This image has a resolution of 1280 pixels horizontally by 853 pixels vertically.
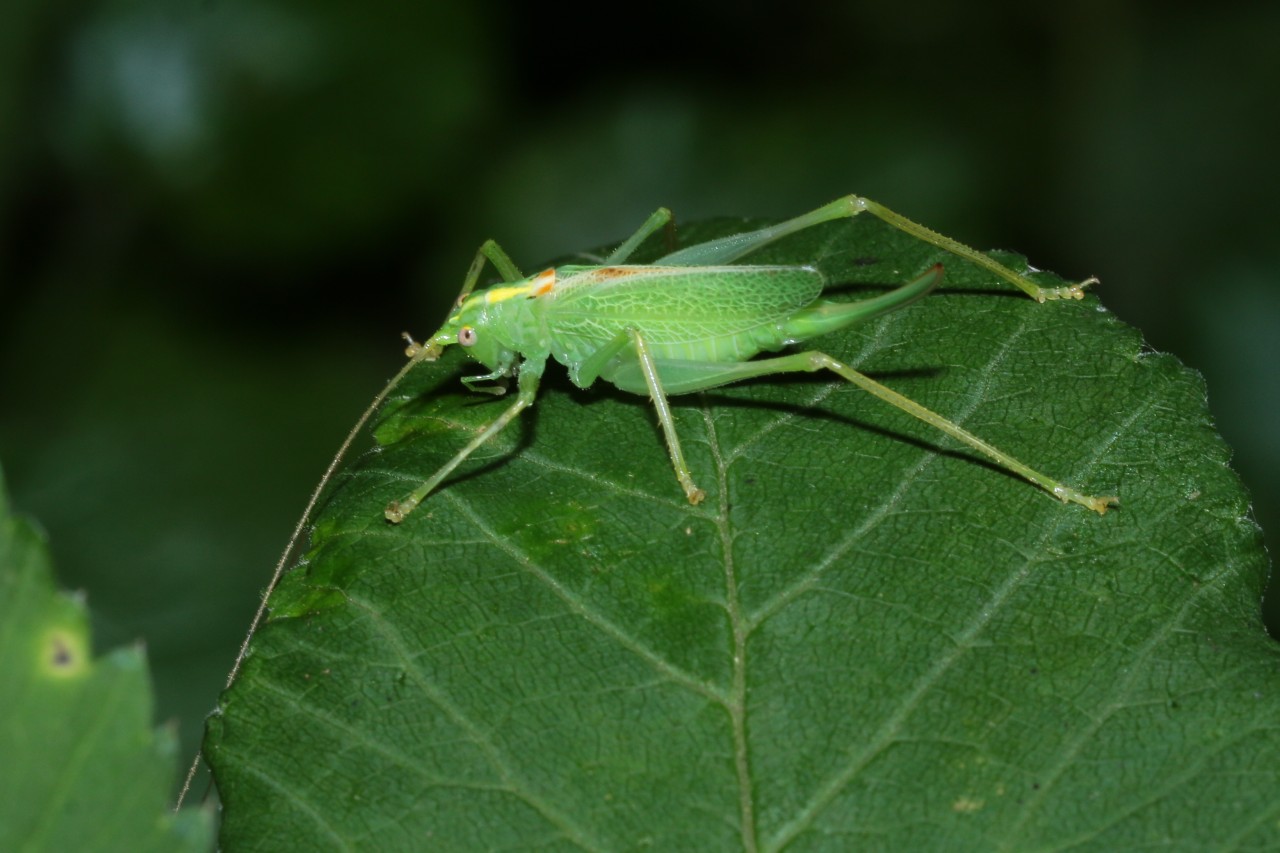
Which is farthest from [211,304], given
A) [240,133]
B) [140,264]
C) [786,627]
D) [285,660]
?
[786,627]

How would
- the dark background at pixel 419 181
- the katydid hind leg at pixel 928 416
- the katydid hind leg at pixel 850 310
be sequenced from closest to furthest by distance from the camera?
the katydid hind leg at pixel 928 416, the katydid hind leg at pixel 850 310, the dark background at pixel 419 181

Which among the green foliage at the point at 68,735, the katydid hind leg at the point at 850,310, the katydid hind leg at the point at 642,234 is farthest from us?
the katydid hind leg at the point at 642,234

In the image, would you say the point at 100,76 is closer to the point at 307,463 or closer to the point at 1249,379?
the point at 307,463

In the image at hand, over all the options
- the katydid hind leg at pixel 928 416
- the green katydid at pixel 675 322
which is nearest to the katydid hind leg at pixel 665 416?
the green katydid at pixel 675 322

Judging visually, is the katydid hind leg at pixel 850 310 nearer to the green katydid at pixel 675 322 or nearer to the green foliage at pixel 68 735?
the green katydid at pixel 675 322

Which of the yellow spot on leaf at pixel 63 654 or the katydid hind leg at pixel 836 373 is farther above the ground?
the yellow spot on leaf at pixel 63 654

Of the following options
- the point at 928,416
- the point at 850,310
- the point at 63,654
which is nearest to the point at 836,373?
the point at 850,310

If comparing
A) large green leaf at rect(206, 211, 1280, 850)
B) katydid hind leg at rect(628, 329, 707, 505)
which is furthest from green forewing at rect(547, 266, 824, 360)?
large green leaf at rect(206, 211, 1280, 850)
